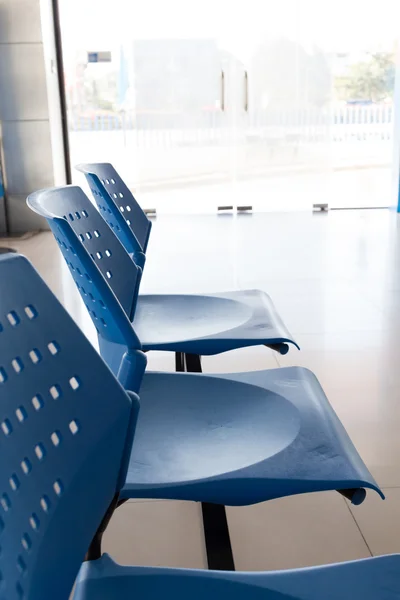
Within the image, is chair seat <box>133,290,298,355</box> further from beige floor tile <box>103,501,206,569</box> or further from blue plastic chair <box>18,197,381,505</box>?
beige floor tile <box>103,501,206,569</box>

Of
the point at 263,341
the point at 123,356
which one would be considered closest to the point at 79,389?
the point at 123,356

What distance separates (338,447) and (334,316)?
2665 mm

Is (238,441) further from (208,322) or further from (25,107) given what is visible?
(25,107)

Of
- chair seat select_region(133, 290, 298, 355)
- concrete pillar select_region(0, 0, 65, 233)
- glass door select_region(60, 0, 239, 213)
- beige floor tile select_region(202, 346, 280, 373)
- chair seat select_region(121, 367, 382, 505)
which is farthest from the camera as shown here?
glass door select_region(60, 0, 239, 213)

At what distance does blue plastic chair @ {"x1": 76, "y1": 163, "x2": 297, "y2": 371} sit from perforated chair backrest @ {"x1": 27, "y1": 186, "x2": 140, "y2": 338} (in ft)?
0.69

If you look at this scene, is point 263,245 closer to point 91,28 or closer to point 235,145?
point 235,145

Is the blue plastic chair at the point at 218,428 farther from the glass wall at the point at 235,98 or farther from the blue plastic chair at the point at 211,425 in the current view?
the glass wall at the point at 235,98

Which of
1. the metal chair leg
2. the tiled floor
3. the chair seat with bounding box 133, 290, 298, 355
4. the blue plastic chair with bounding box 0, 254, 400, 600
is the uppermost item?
the blue plastic chair with bounding box 0, 254, 400, 600

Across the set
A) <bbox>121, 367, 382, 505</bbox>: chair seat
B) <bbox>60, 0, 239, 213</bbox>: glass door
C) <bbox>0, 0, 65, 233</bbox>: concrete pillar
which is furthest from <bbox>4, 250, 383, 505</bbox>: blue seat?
<bbox>60, 0, 239, 213</bbox>: glass door

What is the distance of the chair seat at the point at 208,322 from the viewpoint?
1721 mm

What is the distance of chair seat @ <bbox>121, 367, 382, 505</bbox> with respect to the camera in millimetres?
1087

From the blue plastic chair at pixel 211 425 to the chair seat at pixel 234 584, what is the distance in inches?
7.3

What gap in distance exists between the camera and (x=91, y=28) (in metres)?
7.27

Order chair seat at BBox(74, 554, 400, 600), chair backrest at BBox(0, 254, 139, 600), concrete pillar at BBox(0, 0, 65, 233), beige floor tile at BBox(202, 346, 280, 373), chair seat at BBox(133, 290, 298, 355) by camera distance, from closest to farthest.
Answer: chair backrest at BBox(0, 254, 139, 600) < chair seat at BBox(74, 554, 400, 600) < chair seat at BBox(133, 290, 298, 355) < beige floor tile at BBox(202, 346, 280, 373) < concrete pillar at BBox(0, 0, 65, 233)
